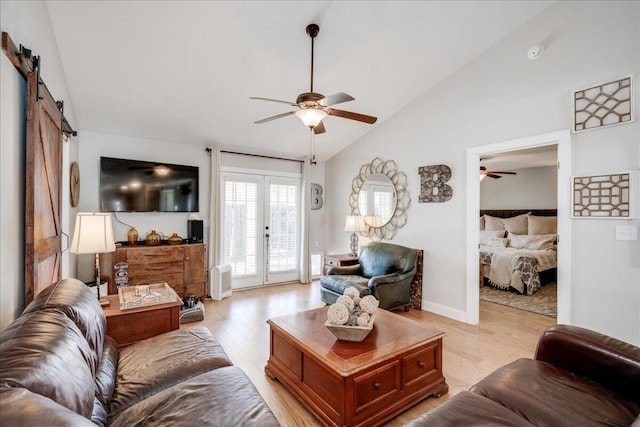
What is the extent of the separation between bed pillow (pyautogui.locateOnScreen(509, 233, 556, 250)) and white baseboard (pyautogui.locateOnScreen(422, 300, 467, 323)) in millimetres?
3041

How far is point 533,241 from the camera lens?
5867 mm

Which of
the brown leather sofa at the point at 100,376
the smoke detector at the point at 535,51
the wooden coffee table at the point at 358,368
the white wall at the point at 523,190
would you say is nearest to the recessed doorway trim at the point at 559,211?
the smoke detector at the point at 535,51

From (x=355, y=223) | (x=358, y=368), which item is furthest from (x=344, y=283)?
(x=358, y=368)

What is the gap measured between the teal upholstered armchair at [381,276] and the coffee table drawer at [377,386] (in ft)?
5.50

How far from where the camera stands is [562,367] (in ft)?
5.66

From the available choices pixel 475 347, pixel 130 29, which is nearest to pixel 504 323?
pixel 475 347

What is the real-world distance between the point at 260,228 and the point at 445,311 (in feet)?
10.7

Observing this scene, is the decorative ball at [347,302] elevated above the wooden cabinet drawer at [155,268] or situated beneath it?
elevated above

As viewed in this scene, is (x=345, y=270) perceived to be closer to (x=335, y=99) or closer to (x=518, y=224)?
(x=335, y=99)

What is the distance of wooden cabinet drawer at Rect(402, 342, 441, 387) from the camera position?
2048 millimetres

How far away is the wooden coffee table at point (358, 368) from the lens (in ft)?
5.91

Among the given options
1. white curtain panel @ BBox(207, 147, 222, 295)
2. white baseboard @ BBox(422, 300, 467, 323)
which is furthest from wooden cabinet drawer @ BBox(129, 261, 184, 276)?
white baseboard @ BBox(422, 300, 467, 323)

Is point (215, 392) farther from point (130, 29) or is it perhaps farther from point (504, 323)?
point (504, 323)

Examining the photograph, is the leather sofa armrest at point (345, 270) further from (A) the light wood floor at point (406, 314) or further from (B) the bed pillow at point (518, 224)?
(B) the bed pillow at point (518, 224)
